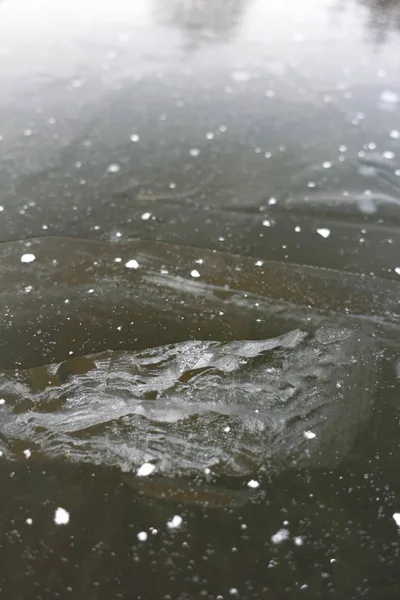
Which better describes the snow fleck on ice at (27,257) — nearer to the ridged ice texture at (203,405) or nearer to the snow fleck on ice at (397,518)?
the ridged ice texture at (203,405)

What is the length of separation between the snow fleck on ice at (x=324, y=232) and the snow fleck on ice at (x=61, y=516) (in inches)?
77.5

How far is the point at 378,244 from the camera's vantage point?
243 cm

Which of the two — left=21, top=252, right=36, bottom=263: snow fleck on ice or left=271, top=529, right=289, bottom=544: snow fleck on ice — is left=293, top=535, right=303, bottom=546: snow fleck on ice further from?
left=21, top=252, right=36, bottom=263: snow fleck on ice

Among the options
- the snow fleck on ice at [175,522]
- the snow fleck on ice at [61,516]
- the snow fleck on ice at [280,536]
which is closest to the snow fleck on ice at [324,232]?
the snow fleck on ice at [280,536]

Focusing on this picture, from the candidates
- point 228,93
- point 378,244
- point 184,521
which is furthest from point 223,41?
point 184,521

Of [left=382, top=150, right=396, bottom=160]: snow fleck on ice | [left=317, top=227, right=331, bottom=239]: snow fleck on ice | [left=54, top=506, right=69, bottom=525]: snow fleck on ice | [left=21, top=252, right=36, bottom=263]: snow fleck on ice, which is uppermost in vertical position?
[left=382, top=150, right=396, bottom=160]: snow fleck on ice

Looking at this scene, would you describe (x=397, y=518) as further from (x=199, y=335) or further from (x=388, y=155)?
(x=388, y=155)

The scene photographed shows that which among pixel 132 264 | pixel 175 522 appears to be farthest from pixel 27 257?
pixel 175 522

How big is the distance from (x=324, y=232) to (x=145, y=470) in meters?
1.71

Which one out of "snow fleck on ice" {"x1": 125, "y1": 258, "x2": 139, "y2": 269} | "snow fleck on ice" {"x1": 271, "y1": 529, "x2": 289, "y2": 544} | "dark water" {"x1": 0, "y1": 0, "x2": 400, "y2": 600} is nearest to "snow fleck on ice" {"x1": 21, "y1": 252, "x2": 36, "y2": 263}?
"dark water" {"x1": 0, "y1": 0, "x2": 400, "y2": 600}

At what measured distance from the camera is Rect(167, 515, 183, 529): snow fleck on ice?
1.49 meters

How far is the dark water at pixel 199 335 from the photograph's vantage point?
4.77 feet

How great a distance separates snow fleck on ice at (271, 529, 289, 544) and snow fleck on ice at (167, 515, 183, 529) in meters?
0.34

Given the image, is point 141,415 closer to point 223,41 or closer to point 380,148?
point 380,148
